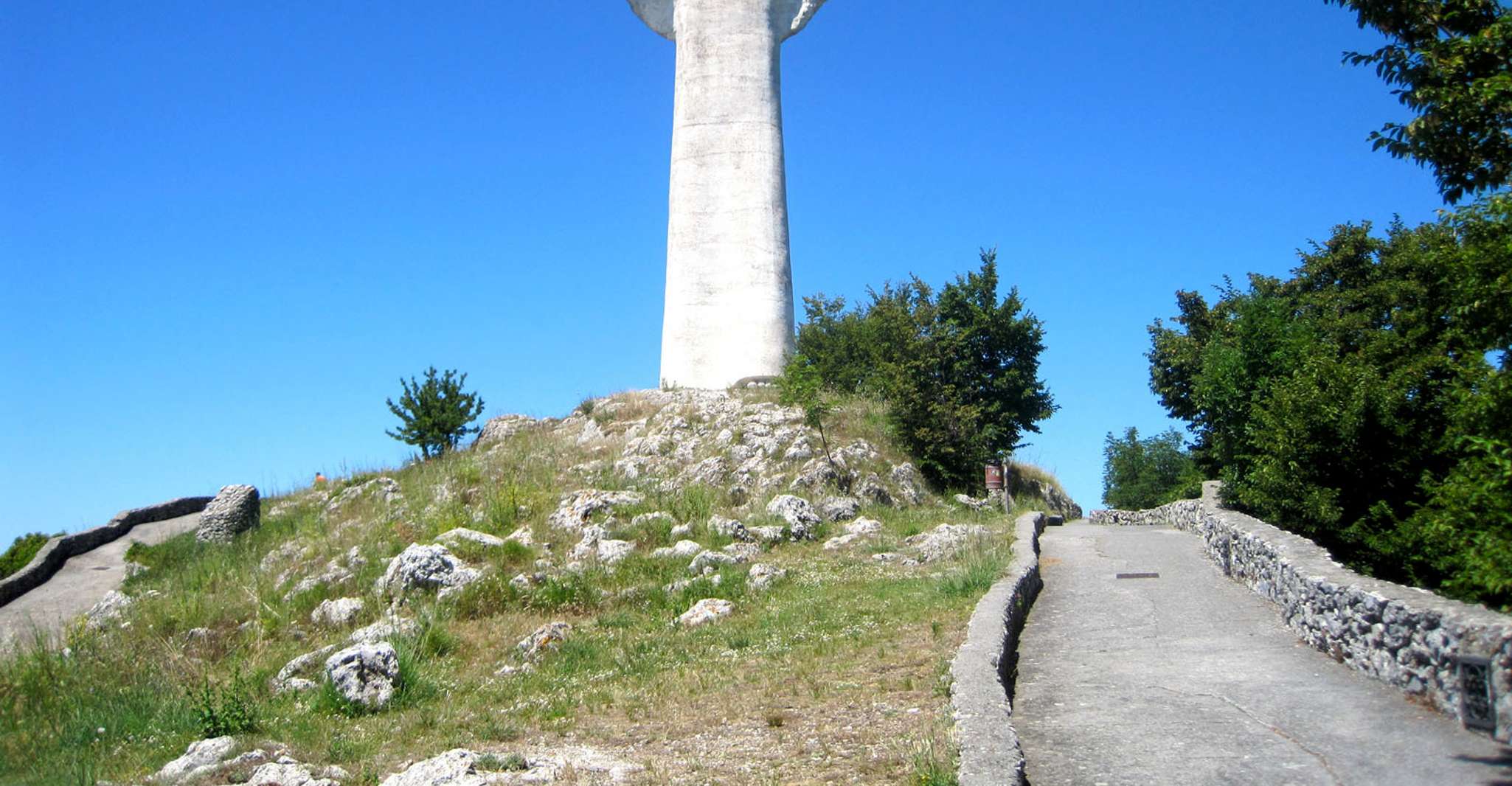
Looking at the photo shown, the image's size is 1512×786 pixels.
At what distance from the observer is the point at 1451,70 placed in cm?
886

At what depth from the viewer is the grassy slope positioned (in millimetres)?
7738

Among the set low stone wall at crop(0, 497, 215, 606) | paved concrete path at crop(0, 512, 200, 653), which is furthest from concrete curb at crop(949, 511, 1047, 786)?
low stone wall at crop(0, 497, 215, 606)

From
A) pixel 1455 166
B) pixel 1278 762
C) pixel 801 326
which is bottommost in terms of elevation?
pixel 1278 762

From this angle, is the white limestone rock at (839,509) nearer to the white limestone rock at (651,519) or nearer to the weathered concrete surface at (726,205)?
the white limestone rock at (651,519)

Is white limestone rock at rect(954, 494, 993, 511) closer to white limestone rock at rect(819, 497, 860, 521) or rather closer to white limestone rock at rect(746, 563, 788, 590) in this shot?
white limestone rock at rect(819, 497, 860, 521)

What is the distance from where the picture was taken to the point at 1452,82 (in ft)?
29.3

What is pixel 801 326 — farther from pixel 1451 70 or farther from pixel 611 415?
pixel 1451 70

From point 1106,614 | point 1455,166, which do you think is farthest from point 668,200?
point 1455,166

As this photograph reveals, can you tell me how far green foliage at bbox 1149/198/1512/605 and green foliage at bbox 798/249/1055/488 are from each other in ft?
12.7

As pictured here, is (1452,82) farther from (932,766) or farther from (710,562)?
(710,562)

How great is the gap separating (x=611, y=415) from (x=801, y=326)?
5.96m

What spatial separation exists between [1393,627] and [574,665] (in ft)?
20.9

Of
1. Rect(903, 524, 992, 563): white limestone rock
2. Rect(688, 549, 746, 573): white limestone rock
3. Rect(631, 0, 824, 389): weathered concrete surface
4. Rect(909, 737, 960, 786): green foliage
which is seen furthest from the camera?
Rect(631, 0, 824, 389): weathered concrete surface

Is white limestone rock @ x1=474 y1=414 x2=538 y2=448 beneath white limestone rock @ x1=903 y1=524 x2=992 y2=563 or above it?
above
